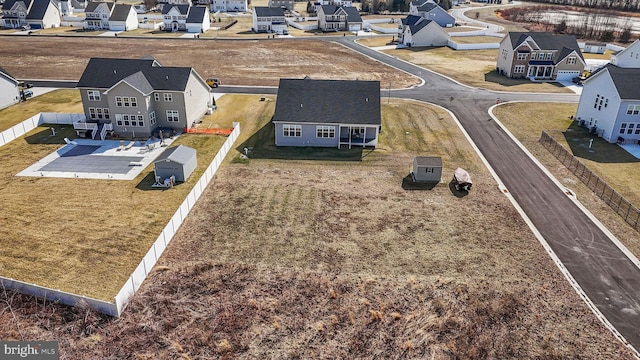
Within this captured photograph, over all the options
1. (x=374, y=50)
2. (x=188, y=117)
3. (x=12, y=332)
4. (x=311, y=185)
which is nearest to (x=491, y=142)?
(x=311, y=185)

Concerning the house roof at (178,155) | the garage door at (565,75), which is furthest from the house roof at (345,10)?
the house roof at (178,155)

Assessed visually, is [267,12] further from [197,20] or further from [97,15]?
[97,15]

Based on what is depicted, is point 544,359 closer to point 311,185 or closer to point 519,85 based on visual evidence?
point 311,185

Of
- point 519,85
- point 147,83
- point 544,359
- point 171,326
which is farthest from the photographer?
point 519,85

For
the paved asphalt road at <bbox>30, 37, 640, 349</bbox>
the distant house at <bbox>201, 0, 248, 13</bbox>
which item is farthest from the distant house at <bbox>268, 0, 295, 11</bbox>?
the paved asphalt road at <bbox>30, 37, 640, 349</bbox>

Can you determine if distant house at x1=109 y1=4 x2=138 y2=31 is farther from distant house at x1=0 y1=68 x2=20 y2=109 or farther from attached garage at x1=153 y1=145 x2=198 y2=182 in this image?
attached garage at x1=153 y1=145 x2=198 y2=182

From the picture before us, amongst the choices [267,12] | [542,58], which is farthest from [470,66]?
[267,12]
